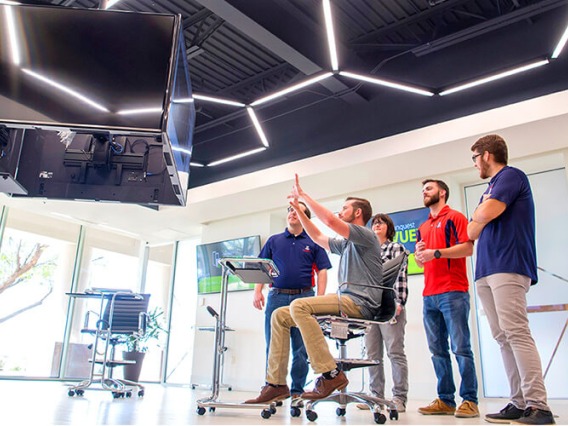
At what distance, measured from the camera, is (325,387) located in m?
2.45

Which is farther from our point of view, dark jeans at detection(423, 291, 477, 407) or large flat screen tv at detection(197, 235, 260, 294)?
large flat screen tv at detection(197, 235, 260, 294)

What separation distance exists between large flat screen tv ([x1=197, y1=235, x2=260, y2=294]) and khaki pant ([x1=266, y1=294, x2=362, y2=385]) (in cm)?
471

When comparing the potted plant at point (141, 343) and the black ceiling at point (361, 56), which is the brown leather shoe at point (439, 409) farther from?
the potted plant at point (141, 343)

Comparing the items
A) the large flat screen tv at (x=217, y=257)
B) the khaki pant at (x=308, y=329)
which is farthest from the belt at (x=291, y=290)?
the large flat screen tv at (x=217, y=257)

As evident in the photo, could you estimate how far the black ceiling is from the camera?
471 cm

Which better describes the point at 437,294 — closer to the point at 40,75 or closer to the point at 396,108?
the point at 40,75

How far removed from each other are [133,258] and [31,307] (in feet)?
7.05

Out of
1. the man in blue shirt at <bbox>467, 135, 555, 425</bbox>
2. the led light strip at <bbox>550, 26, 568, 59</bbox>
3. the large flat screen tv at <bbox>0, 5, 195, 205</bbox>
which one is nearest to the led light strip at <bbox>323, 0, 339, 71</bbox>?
the man in blue shirt at <bbox>467, 135, 555, 425</bbox>

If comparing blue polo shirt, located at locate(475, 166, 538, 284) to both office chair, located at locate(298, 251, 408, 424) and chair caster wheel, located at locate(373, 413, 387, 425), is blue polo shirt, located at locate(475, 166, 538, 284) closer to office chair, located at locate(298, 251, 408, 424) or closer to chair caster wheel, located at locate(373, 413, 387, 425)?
office chair, located at locate(298, 251, 408, 424)

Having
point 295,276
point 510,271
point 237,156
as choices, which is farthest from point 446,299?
point 237,156

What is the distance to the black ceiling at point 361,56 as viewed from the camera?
15.5 feet

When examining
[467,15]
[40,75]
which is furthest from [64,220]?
[40,75]

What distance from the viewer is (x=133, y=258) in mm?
9867

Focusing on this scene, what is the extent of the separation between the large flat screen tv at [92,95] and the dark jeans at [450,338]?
1.97m
